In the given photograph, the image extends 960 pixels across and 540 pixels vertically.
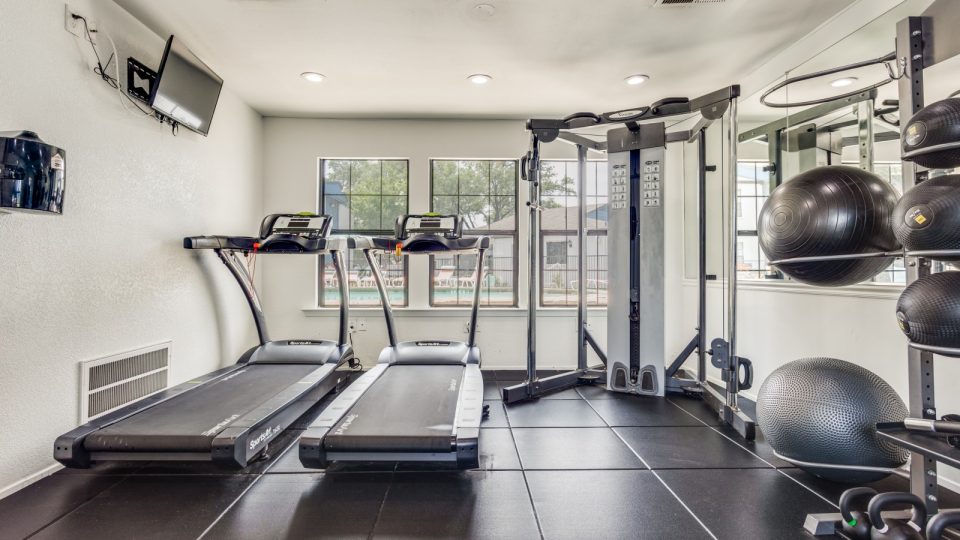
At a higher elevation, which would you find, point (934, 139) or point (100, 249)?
point (934, 139)

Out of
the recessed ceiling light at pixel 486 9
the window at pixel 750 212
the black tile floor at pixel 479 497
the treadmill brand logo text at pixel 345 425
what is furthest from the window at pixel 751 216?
the treadmill brand logo text at pixel 345 425

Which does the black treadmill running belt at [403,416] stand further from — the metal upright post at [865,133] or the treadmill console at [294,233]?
the metal upright post at [865,133]

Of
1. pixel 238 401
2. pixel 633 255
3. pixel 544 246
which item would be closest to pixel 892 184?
pixel 633 255

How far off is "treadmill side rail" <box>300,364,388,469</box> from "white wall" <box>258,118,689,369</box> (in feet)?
4.97

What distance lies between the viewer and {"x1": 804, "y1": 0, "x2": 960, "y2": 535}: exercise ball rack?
1619 millimetres

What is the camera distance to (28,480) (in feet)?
7.11

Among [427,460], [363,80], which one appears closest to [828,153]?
[427,460]

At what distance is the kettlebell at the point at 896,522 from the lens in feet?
5.20

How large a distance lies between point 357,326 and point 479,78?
277 cm

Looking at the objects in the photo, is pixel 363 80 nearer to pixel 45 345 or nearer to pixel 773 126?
pixel 45 345

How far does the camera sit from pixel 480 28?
9.50 feet

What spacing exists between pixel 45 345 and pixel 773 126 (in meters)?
5.08

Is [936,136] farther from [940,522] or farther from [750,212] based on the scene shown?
[750,212]

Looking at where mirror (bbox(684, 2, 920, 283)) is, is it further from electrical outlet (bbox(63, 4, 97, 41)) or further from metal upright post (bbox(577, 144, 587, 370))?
electrical outlet (bbox(63, 4, 97, 41))
